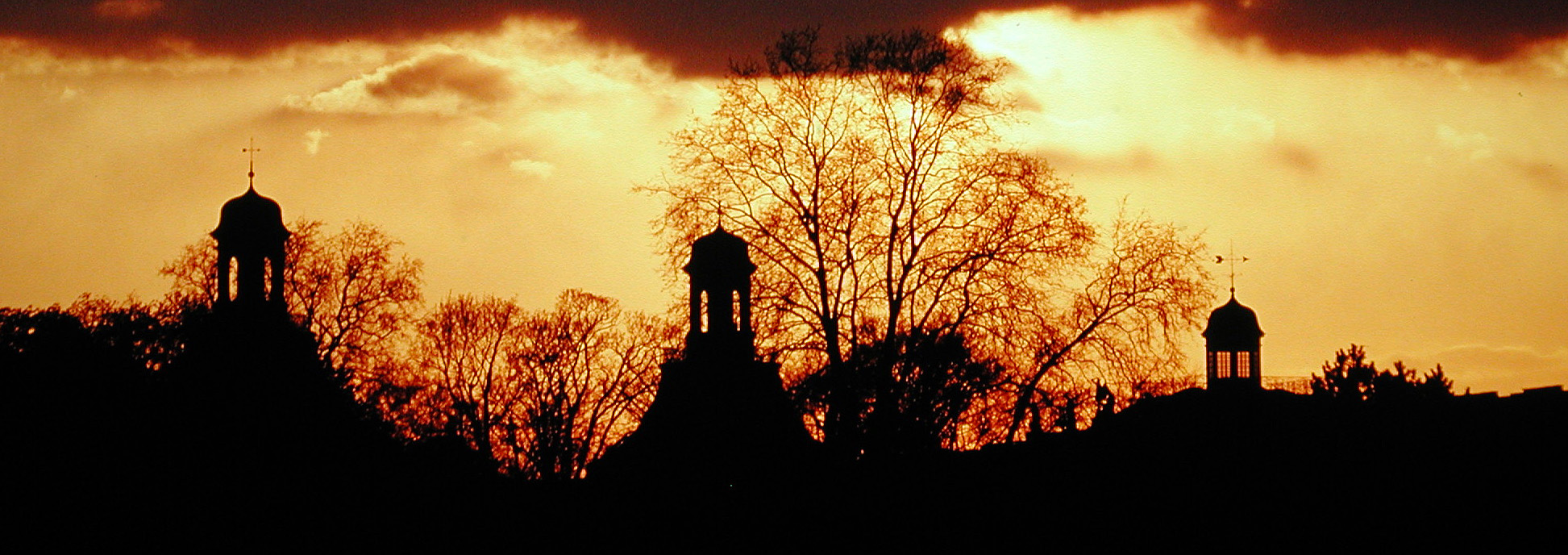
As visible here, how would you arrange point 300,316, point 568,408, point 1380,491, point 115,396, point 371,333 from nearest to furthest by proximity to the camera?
point 1380,491 < point 115,396 < point 300,316 < point 371,333 < point 568,408

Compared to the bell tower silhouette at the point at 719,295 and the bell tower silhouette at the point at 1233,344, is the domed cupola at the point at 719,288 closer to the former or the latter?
the bell tower silhouette at the point at 719,295

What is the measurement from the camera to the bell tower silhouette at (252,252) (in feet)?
177

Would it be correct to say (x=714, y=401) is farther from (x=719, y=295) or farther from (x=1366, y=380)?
(x=1366, y=380)

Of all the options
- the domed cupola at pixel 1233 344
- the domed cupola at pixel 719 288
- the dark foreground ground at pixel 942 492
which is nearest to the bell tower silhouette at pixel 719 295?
the domed cupola at pixel 719 288

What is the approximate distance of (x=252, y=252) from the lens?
2152 inches

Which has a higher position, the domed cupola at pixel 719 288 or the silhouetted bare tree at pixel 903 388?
the domed cupola at pixel 719 288

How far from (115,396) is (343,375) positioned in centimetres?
930

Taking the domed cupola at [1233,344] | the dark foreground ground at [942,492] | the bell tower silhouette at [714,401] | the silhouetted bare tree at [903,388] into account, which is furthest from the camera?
the domed cupola at [1233,344]

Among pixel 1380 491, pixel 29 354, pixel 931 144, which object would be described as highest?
pixel 931 144

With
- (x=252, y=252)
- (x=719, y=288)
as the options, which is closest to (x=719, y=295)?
(x=719, y=288)

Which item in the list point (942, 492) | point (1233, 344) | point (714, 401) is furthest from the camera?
point (1233, 344)

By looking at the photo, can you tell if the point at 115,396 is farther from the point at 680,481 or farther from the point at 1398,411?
the point at 1398,411

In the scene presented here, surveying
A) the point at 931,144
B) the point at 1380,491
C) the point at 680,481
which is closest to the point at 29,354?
the point at 680,481

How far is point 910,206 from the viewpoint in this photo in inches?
1586
